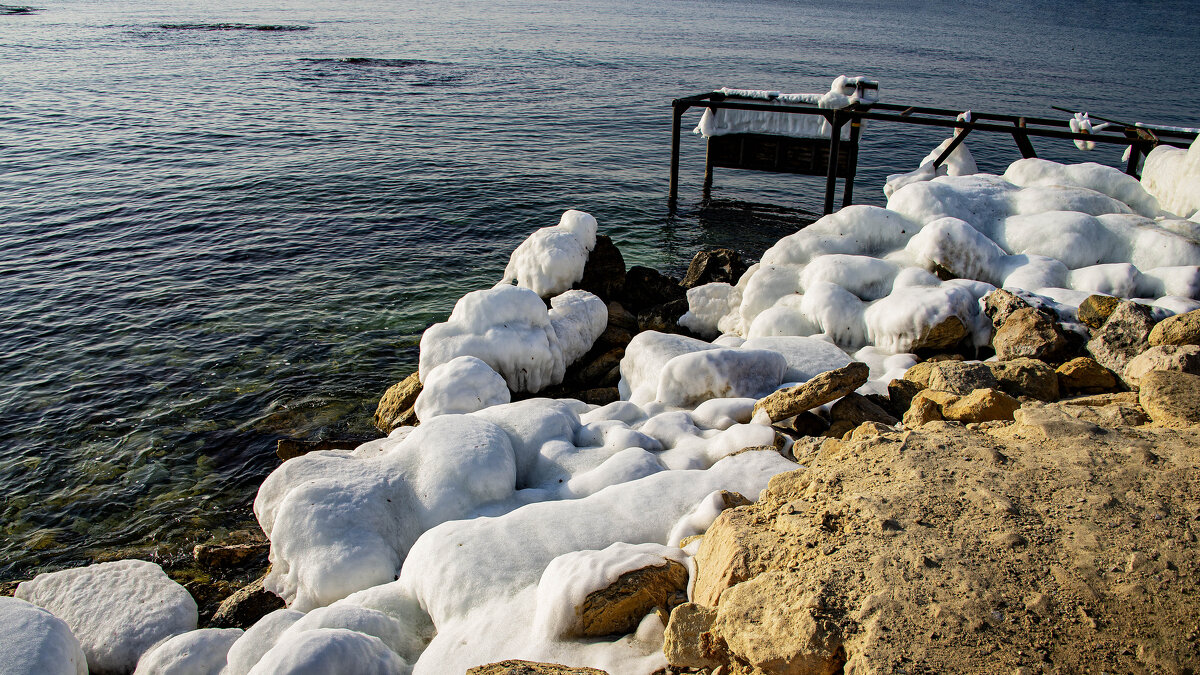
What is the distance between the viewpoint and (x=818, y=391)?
707 centimetres

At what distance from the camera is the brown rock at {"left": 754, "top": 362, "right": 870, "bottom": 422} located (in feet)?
23.1

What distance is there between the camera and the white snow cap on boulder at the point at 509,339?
9.84m

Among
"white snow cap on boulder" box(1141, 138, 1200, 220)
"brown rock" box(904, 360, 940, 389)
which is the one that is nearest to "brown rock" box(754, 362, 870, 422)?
"brown rock" box(904, 360, 940, 389)

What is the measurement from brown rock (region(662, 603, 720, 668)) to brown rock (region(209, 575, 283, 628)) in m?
3.86

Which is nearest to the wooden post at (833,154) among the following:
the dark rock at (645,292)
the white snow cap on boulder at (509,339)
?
the dark rock at (645,292)

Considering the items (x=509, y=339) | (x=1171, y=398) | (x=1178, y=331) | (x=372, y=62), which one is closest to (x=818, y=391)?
(x=1171, y=398)

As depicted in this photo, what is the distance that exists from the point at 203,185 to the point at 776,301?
17.1 meters

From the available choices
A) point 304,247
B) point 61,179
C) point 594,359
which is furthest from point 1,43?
point 594,359

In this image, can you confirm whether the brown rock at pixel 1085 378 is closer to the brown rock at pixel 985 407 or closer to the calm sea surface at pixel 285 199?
the brown rock at pixel 985 407

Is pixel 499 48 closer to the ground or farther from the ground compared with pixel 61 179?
farther from the ground

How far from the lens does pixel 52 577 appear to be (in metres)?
6.39

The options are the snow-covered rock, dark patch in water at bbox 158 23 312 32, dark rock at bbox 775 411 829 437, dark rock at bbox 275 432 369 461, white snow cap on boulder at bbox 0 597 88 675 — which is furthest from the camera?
dark patch in water at bbox 158 23 312 32

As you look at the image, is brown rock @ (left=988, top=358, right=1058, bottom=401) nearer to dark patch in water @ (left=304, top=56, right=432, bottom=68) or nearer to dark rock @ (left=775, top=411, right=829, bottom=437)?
dark rock @ (left=775, top=411, right=829, bottom=437)

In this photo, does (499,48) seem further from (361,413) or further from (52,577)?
(52,577)
